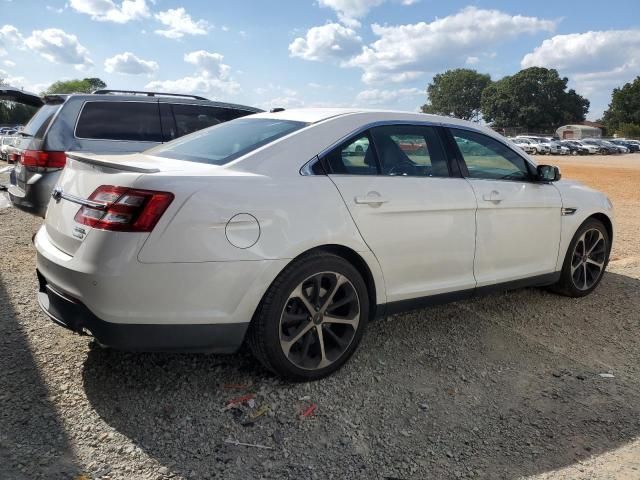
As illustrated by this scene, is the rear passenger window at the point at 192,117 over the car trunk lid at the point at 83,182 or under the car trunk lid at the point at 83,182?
over

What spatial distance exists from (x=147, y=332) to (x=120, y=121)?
4476 mm

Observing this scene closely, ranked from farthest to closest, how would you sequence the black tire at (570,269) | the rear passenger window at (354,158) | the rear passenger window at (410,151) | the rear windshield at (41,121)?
1. the rear windshield at (41,121)
2. the black tire at (570,269)
3. the rear passenger window at (410,151)
4. the rear passenger window at (354,158)

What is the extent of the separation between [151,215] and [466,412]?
196 cm

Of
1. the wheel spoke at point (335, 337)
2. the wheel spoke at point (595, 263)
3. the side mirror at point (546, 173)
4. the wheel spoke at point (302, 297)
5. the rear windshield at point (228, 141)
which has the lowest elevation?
the wheel spoke at point (595, 263)

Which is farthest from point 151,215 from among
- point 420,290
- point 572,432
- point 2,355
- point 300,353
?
point 572,432

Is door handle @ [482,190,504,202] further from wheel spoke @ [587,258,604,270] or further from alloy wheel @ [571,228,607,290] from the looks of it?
wheel spoke @ [587,258,604,270]

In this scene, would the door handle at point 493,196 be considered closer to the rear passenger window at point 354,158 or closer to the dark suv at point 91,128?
the rear passenger window at point 354,158

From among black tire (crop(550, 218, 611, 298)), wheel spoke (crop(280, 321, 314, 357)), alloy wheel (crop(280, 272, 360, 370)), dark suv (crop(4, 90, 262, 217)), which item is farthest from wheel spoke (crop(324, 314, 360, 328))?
dark suv (crop(4, 90, 262, 217))

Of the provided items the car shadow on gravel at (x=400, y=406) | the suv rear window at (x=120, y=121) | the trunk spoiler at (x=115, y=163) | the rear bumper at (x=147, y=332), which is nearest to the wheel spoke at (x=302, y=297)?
the rear bumper at (x=147, y=332)

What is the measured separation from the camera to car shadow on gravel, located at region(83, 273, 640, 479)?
8.45ft

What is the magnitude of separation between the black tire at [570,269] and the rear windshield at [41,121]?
536 cm

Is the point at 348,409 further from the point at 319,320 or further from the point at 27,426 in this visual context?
the point at 27,426

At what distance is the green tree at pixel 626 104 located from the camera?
92.6 m

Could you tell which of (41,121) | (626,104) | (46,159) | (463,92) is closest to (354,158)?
(46,159)
